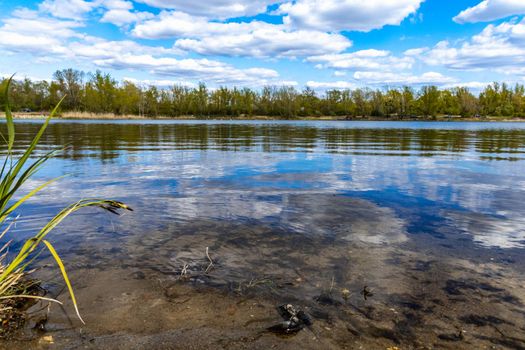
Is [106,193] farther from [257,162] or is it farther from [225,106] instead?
[225,106]

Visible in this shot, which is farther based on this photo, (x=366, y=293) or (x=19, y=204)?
(x=366, y=293)

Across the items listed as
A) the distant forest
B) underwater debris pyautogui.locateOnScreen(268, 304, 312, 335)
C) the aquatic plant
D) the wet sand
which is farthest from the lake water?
the distant forest

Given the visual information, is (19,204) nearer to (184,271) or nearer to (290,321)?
(184,271)

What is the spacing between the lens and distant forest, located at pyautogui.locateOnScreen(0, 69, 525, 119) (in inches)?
4673

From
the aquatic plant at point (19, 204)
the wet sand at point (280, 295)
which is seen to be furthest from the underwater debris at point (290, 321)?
the aquatic plant at point (19, 204)

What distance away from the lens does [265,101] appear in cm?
14388

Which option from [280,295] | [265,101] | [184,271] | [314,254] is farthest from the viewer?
[265,101]

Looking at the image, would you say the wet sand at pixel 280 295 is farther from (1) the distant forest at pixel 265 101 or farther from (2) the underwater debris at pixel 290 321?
(1) the distant forest at pixel 265 101

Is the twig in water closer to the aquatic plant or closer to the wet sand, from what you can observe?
the wet sand

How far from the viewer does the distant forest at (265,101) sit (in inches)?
4673

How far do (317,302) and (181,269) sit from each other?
2063mm

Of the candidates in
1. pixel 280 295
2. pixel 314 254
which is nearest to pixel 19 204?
pixel 280 295

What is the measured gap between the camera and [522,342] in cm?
366

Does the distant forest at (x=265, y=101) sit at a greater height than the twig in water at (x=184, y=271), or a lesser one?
greater
